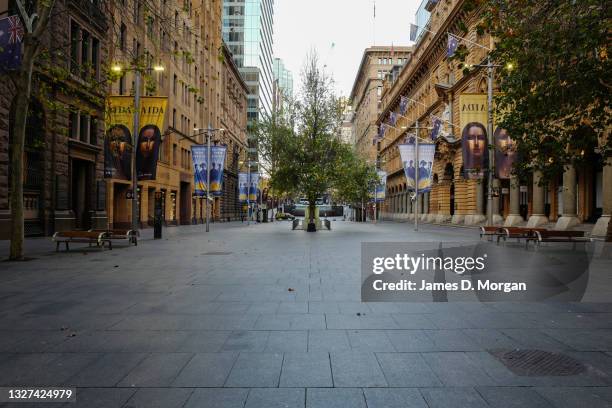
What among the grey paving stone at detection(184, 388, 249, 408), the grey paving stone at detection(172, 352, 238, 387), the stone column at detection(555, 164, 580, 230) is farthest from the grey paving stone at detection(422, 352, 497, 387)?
the stone column at detection(555, 164, 580, 230)

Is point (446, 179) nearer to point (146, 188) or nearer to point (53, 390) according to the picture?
point (146, 188)

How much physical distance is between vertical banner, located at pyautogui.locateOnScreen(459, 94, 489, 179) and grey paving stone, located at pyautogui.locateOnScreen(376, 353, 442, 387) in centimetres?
2179

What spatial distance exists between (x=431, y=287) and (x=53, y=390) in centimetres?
703

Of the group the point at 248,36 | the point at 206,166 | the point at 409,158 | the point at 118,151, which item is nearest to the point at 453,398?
the point at 118,151

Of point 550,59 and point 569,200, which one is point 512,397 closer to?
point 550,59

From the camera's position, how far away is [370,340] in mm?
5402

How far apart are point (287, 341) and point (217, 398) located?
1.70m

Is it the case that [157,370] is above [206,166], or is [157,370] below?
below

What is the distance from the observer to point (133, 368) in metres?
4.43

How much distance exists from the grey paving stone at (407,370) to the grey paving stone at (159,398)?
178cm

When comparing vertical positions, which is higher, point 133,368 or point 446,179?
point 446,179

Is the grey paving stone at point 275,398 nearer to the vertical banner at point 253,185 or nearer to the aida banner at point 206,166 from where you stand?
the aida banner at point 206,166

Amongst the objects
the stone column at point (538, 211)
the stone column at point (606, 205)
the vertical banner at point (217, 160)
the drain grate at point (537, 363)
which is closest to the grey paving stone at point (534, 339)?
the drain grate at point (537, 363)

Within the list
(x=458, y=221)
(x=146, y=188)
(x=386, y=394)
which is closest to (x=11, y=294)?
(x=386, y=394)
